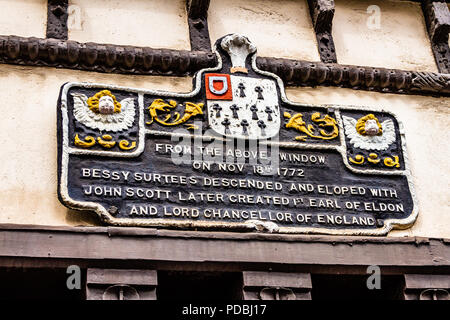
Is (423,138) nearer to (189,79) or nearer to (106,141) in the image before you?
(189,79)

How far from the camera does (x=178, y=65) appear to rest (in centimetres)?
652

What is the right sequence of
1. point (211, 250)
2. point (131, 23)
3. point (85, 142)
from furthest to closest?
point (131, 23), point (85, 142), point (211, 250)

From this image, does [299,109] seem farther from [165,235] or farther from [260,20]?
[165,235]

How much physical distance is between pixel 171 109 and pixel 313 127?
46.9 inches

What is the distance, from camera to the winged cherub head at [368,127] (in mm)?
6598

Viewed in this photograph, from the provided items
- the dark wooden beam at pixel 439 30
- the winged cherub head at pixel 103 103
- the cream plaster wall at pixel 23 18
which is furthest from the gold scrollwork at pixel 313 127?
the cream plaster wall at pixel 23 18

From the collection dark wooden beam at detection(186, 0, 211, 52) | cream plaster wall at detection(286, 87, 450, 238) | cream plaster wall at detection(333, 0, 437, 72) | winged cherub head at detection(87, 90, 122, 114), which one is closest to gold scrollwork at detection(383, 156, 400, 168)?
cream plaster wall at detection(286, 87, 450, 238)

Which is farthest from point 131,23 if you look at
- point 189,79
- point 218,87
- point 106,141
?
point 106,141

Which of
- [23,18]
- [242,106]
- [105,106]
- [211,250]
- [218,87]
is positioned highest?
[23,18]

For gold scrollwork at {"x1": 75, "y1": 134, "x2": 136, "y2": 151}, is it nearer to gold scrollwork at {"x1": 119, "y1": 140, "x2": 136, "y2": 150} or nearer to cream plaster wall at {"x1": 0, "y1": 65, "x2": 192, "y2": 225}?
gold scrollwork at {"x1": 119, "y1": 140, "x2": 136, "y2": 150}

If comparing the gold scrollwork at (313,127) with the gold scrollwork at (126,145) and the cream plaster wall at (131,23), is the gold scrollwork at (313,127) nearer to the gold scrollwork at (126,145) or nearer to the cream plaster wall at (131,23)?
the cream plaster wall at (131,23)

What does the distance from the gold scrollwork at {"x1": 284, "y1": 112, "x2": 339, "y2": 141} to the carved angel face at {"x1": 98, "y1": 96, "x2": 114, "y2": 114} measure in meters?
1.44

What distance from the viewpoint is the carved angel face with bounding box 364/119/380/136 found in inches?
260

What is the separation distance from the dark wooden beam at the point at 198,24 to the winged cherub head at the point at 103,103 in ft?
3.46
